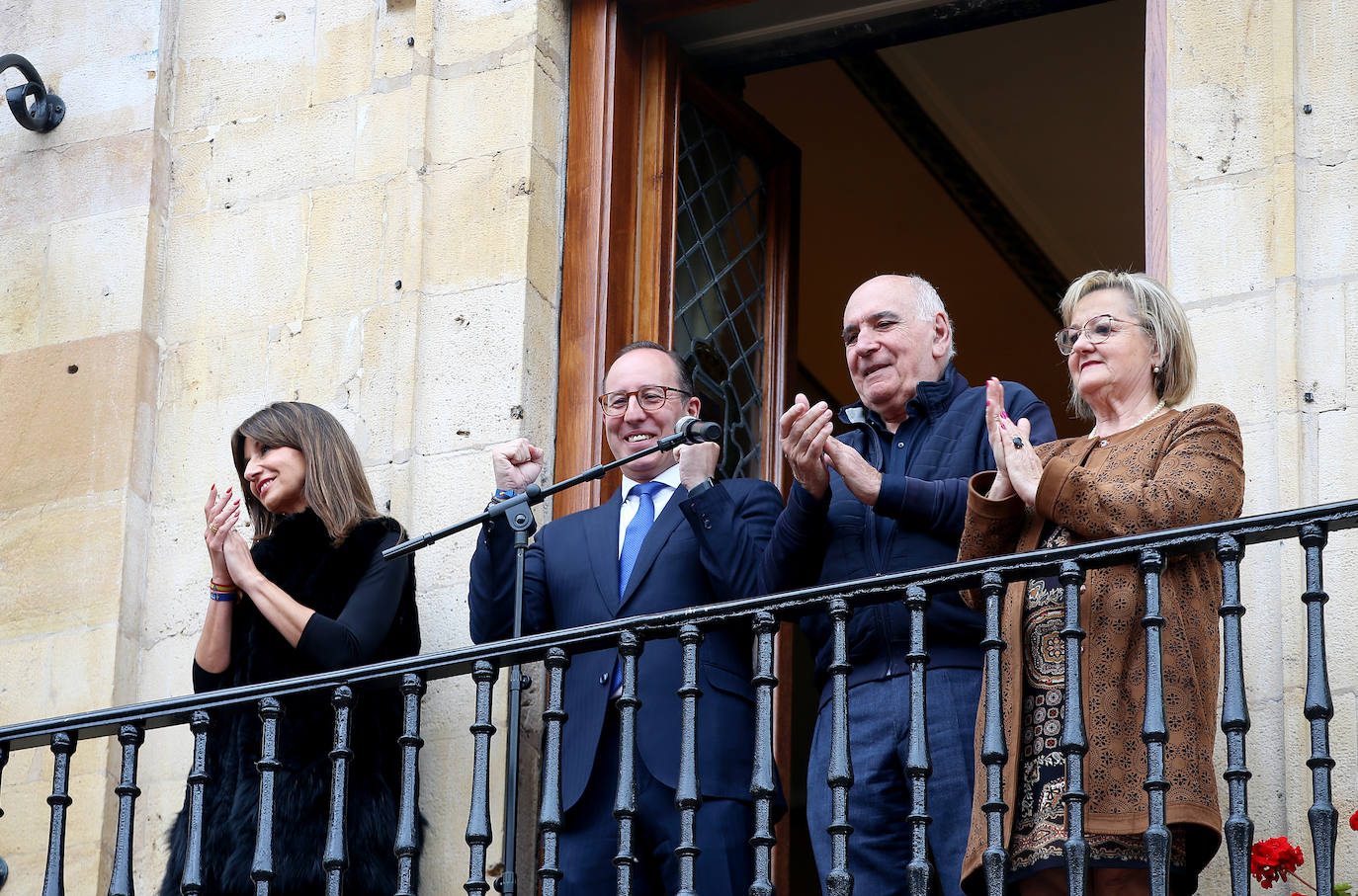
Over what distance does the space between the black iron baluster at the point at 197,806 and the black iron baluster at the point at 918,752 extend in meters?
1.59

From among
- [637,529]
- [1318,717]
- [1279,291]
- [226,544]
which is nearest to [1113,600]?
[1318,717]

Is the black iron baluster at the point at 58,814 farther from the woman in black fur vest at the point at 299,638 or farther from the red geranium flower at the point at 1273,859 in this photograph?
the red geranium flower at the point at 1273,859

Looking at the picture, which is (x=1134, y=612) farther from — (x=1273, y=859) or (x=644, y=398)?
(x=644, y=398)

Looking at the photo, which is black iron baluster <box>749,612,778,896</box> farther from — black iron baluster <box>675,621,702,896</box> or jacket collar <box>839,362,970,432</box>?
jacket collar <box>839,362,970,432</box>

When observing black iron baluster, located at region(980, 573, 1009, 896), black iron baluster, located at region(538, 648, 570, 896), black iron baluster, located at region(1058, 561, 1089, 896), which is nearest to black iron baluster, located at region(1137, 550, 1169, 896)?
black iron baluster, located at region(1058, 561, 1089, 896)

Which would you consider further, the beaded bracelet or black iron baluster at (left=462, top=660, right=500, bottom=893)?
the beaded bracelet

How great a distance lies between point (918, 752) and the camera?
173 inches

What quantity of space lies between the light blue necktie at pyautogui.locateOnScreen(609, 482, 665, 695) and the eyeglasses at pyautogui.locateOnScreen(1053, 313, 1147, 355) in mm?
1189

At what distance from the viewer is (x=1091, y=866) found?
14.0 ft

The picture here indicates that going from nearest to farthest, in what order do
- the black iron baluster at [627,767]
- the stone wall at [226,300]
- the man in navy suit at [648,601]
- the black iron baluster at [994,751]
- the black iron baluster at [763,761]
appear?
the black iron baluster at [994,751]
the black iron baluster at [763,761]
the black iron baluster at [627,767]
the man in navy suit at [648,601]
the stone wall at [226,300]

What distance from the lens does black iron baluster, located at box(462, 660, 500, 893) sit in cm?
471

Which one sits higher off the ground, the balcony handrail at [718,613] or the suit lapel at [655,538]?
the suit lapel at [655,538]

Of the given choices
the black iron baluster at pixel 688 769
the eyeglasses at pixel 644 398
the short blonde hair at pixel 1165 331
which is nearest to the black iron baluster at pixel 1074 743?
the short blonde hair at pixel 1165 331

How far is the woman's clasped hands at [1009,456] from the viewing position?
14.8 ft
